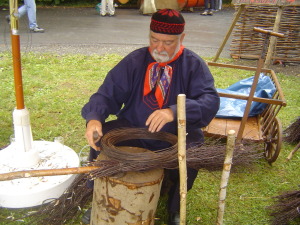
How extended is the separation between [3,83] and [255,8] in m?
5.32

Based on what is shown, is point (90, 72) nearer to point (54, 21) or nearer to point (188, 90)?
point (188, 90)

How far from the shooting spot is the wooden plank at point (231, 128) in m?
3.61

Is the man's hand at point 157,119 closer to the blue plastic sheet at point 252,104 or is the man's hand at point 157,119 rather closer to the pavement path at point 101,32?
the blue plastic sheet at point 252,104

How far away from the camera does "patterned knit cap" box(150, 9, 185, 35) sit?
7.76 ft

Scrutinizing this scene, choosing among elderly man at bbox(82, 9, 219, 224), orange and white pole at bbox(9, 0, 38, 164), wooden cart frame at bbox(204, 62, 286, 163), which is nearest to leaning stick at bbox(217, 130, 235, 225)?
elderly man at bbox(82, 9, 219, 224)

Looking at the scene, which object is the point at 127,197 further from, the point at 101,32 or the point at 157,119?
the point at 101,32

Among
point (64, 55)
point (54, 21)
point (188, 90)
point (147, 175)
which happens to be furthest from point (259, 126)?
point (54, 21)

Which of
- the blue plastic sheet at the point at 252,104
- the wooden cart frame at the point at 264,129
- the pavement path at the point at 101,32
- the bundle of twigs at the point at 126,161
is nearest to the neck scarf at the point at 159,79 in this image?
the bundle of twigs at the point at 126,161

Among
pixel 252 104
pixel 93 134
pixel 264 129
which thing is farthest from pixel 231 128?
pixel 93 134

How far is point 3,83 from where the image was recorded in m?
5.43

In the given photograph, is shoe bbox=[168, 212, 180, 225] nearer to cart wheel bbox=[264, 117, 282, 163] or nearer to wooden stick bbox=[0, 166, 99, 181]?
wooden stick bbox=[0, 166, 99, 181]

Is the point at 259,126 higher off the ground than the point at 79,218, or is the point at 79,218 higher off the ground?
the point at 259,126

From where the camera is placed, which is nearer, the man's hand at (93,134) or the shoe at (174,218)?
the man's hand at (93,134)

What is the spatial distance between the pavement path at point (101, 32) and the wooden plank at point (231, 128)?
156 inches
